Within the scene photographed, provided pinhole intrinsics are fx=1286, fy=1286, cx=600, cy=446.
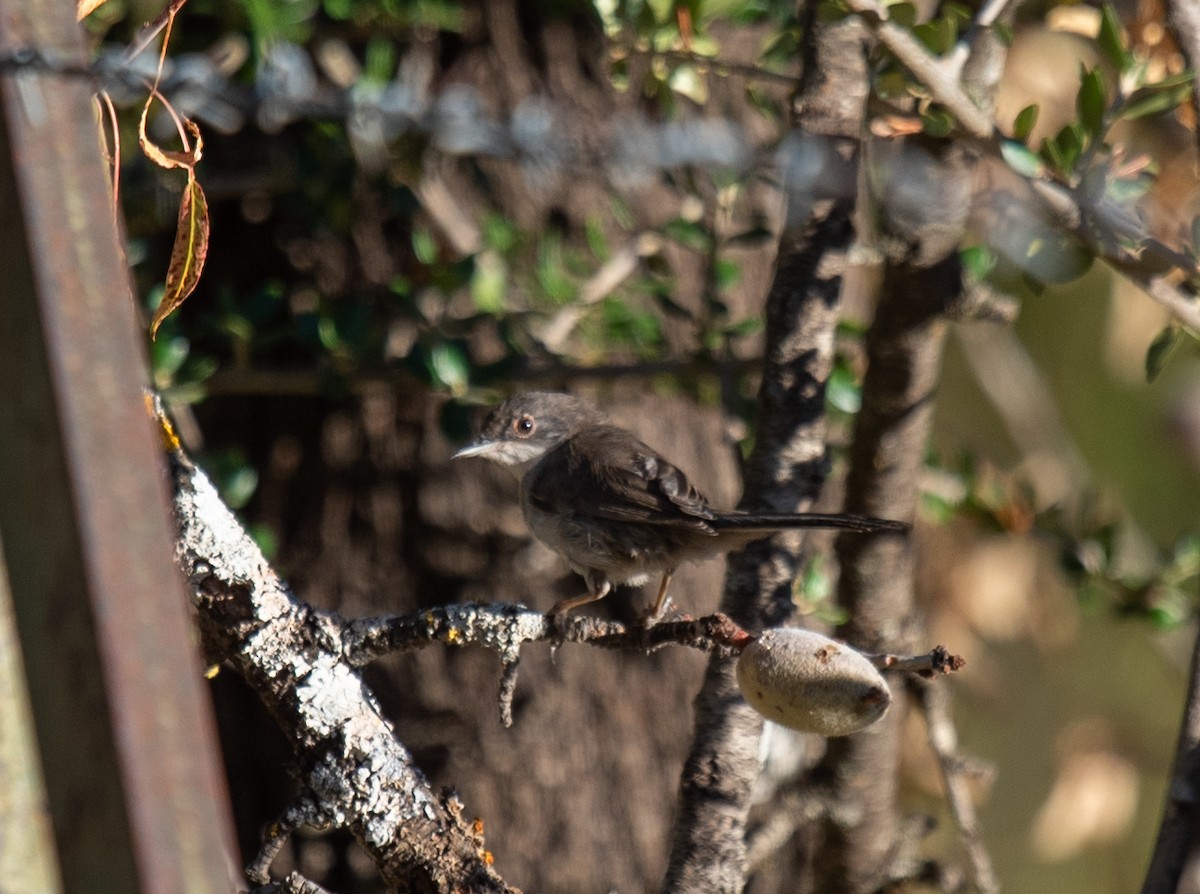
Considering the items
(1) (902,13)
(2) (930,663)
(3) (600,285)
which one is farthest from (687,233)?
(2) (930,663)

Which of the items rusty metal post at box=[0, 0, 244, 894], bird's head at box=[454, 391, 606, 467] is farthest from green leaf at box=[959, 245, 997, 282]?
rusty metal post at box=[0, 0, 244, 894]

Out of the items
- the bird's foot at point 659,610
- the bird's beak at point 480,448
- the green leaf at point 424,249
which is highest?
the green leaf at point 424,249

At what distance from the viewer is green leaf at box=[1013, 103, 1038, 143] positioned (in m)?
2.38

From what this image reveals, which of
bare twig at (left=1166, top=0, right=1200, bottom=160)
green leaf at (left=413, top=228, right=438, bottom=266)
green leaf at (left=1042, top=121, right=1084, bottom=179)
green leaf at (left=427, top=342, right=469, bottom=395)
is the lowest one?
green leaf at (left=427, top=342, right=469, bottom=395)

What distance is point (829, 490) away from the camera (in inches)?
164

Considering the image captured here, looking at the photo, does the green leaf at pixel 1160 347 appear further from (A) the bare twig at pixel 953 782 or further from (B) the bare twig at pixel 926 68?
(A) the bare twig at pixel 953 782

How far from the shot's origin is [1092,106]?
236 cm

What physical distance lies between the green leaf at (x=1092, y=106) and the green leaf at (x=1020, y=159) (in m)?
0.14

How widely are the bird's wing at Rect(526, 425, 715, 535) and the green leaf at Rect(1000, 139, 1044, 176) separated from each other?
0.85m

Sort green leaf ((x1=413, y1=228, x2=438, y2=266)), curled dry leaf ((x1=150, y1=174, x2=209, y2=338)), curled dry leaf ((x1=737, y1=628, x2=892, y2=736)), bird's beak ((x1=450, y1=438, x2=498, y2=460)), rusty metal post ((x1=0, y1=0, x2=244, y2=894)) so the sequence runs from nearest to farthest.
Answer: rusty metal post ((x1=0, y1=0, x2=244, y2=894)) < curled dry leaf ((x1=737, y1=628, x2=892, y2=736)) < curled dry leaf ((x1=150, y1=174, x2=209, y2=338)) < bird's beak ((x1=450, y1=438, x2=498, y2=460)) < green leaf ((x1=413, y1=228, x2=438, y2=266))

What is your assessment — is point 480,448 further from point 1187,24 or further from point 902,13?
point 1187,24

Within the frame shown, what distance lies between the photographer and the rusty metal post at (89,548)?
87 centimetres

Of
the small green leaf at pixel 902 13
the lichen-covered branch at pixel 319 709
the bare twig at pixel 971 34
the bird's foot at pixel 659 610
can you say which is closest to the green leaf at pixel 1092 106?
the bare twig at pixel 971 34

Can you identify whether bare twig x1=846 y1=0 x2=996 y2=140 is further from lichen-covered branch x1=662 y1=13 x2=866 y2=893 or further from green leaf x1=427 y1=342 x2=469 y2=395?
green leaf x1=427 y1=342 x2=469 y2=395
